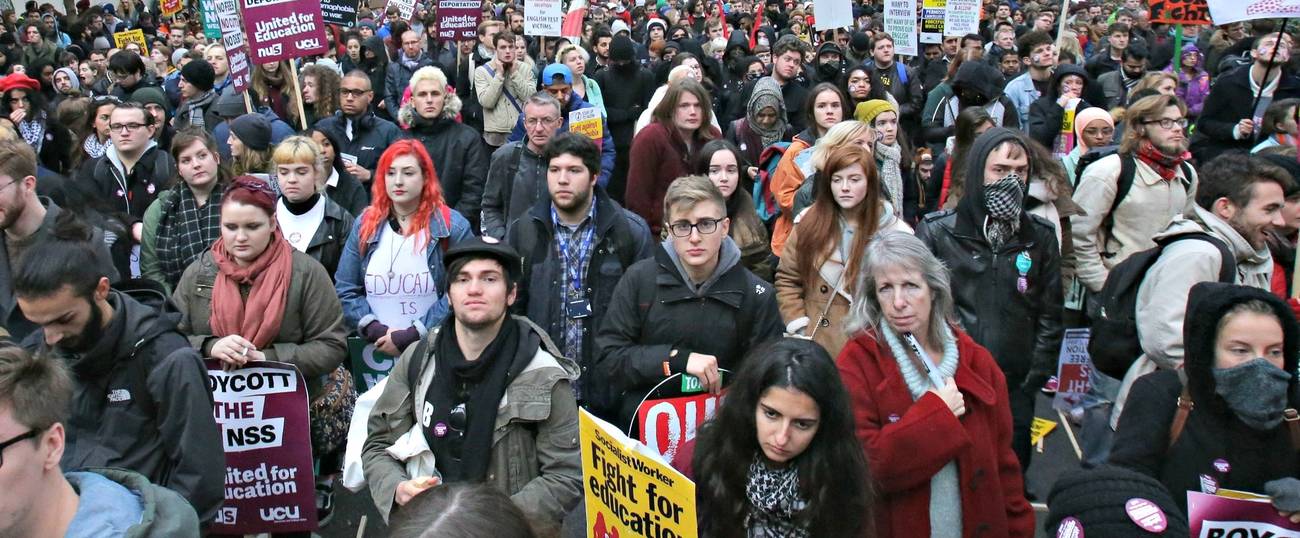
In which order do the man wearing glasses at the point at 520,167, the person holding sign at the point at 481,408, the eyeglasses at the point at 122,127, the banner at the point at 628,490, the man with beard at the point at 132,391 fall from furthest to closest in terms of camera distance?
the eyeglasses at the point at 122,127 → the man wearing glasses at the point at 520,167 → the person holding sign at the point at 481,408 → the man with beard at the point at 132,391 → the banner at the point at 628,490

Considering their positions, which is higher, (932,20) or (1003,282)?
(932,20)

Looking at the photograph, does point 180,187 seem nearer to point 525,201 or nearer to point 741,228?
point 525,201

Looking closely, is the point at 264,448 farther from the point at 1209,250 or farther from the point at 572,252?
the point at 1209,250

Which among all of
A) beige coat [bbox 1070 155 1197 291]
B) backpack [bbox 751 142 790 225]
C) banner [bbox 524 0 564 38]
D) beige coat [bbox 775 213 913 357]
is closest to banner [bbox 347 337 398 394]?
beige coat [bbox 775 213 913 357]

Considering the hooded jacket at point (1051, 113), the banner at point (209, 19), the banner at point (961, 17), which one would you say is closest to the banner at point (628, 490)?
the hooded jacket at point (1051, 113)

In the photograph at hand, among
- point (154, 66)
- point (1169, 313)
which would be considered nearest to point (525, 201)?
point (1169, 313)

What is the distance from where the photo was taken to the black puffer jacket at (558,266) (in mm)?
4957

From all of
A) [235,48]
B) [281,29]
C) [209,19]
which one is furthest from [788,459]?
[209,19]

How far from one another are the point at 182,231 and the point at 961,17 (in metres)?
9.52

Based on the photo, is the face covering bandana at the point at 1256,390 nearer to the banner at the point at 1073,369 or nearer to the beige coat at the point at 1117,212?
the banner at the point at 1073,369

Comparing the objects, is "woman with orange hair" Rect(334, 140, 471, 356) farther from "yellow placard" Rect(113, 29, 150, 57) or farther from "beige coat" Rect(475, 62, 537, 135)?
"yellow placard" Rect(113, 29, 150, 57)

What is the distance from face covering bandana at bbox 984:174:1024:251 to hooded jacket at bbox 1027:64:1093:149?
4978mm

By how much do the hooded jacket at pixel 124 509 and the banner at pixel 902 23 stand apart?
1094 centimetres

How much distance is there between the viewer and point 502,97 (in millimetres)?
9367
